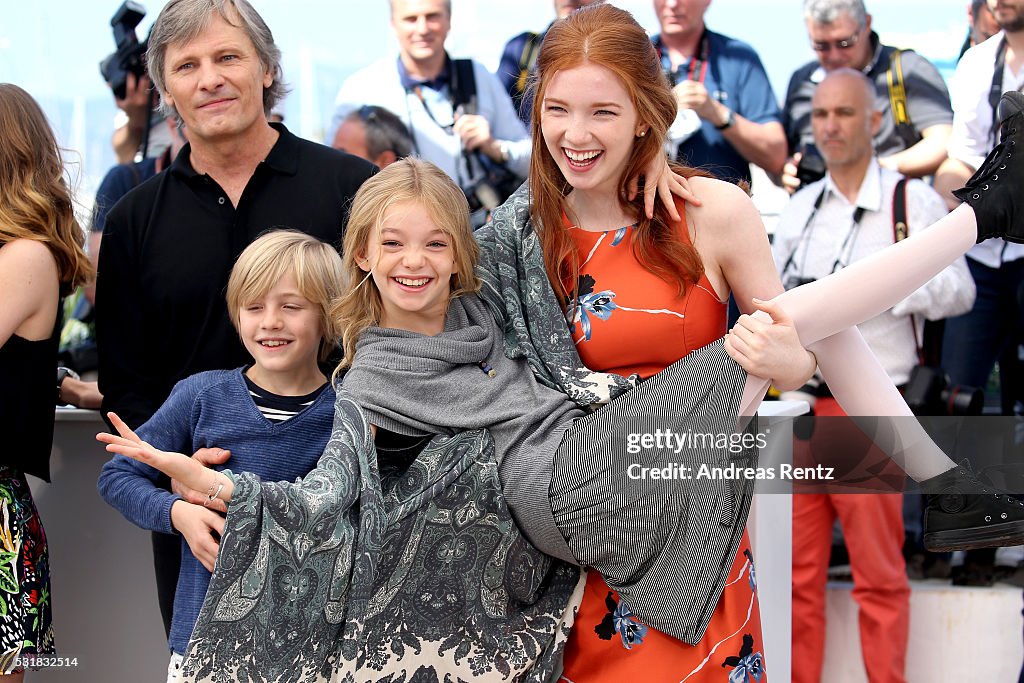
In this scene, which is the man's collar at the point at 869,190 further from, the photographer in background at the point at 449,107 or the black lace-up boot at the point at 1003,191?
the black lace-up boot at the point at 1003,191

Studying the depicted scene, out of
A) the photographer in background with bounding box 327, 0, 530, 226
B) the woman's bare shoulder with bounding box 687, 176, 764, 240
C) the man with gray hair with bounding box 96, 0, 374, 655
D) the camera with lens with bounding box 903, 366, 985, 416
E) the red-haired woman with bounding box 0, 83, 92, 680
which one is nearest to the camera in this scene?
the woman's bare shoulder with bounding box 687, 176, 764, 240

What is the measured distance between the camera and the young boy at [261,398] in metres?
2.18

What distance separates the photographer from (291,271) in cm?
227

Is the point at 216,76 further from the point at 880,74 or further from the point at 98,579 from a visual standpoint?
the point at 880,74

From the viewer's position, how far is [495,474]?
1.95m

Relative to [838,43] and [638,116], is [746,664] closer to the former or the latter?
[638,116]

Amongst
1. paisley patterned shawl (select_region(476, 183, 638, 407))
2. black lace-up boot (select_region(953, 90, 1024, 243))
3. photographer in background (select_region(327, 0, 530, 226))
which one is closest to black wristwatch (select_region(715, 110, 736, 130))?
photographer in background (select_region(327, 0, 530, 226))

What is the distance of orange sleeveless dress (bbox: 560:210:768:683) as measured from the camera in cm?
195

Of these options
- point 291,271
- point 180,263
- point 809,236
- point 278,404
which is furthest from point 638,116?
point 809,236

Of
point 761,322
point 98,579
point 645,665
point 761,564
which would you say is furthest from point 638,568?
point 98,579

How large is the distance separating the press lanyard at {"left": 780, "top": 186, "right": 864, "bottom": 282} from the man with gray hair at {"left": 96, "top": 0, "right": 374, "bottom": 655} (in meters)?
1.79

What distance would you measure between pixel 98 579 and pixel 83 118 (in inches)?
101

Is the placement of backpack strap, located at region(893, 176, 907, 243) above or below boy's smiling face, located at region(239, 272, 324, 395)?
above
